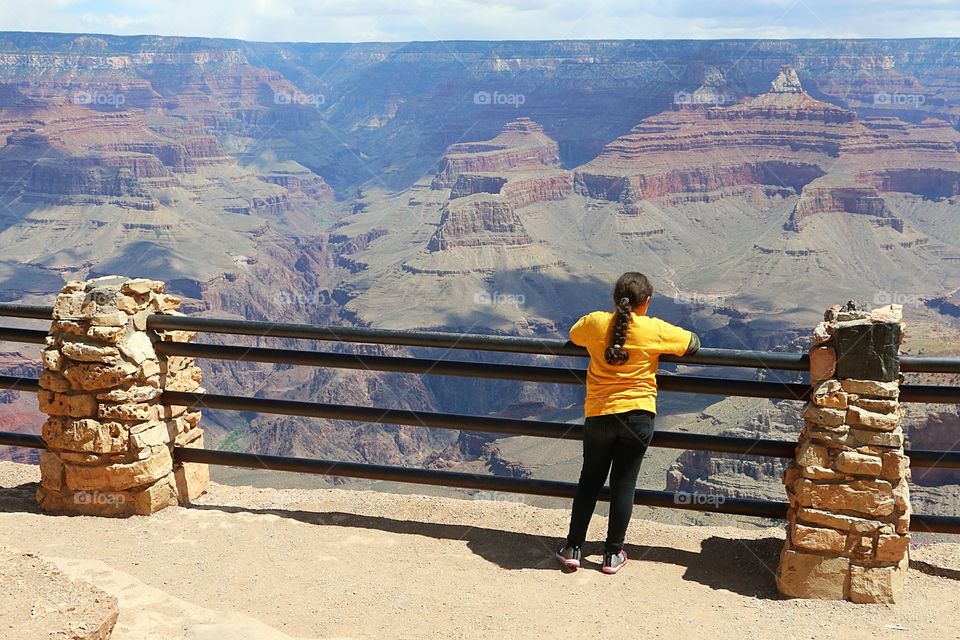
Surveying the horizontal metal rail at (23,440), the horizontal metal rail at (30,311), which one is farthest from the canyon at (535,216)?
Answer: the horizontal metal rail at (30,311)

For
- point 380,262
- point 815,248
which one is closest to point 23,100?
point 380,262

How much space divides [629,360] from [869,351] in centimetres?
119

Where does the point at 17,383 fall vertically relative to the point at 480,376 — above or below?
below

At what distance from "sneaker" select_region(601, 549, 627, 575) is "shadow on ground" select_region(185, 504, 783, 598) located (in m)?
0.11

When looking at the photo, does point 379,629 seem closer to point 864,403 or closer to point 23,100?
point 864,403

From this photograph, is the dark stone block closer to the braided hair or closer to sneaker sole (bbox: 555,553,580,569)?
the braided hair

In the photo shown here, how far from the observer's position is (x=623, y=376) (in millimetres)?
5004

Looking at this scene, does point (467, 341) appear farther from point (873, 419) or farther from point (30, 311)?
point (30, 311)

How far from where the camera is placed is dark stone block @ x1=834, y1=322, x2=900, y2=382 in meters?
4.67

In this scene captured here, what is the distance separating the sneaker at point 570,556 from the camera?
5.20 metres

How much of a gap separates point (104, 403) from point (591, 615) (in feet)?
Result: 10.9

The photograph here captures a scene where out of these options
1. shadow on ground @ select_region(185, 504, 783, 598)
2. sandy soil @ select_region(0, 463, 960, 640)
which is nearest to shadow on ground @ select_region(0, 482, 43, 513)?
sandy soil @ select_region(0, 463, 960, 640)

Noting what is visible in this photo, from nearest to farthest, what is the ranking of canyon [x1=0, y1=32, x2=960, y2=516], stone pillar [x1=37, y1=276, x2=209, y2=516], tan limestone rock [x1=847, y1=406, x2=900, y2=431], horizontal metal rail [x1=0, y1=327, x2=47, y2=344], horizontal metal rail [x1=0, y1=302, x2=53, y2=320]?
tan limestone rock [x1=847, y1=406, x2=900, y2=431], stone pillar [x1=37, y1=276, x2=209, y2=516], horizontal metal rail [x1=0, y1=302, x2=53, y2=320], horizontal metal rail [x1=0, y1=327, x2=47, y2=344], canyon [x1=0, y1=32, x2=960, y2=516]

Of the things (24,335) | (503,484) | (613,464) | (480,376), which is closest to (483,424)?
(480,376)
